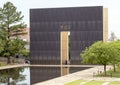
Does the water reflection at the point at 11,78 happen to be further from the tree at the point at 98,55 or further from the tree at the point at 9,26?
the tree at the point at 9,26

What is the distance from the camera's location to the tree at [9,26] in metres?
70.1

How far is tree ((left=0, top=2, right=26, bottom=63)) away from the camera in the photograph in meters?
70.1

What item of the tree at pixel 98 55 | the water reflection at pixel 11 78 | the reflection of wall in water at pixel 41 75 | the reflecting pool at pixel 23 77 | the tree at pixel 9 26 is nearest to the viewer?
the water reflection at pixel 11 78

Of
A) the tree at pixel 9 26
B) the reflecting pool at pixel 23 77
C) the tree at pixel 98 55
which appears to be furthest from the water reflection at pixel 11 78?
the tree at pixel 9 26

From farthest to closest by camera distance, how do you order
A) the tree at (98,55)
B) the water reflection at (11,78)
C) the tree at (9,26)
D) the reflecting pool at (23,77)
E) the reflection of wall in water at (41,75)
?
1. the tree at (9,26)
2. the tree at (98,55)
3. the reflection of wall in water at (41,75)
4. the reflecting pool at (23,77)
5. the water reflection at (11,78)

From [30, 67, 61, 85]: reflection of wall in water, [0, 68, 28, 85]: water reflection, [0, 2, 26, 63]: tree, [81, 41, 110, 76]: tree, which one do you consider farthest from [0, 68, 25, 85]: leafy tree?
[0, 2, 26, 63]: tree

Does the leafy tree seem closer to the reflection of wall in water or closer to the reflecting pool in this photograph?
the reflecting pool

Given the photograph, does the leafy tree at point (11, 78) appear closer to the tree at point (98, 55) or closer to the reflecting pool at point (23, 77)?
the reflecting pool at point (23, 77)

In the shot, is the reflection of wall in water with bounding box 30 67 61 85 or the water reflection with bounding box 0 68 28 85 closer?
the water reflection with bounding box 0 68 28 85

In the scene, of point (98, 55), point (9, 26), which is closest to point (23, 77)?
point (98, 55)

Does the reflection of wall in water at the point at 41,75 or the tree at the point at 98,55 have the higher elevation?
the tree at the point at 98,55

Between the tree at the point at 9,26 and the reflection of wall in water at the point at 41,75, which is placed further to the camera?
the tree at the point at 9,26

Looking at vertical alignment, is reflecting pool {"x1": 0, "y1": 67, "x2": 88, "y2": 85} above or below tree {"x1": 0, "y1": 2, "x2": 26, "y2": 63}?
below

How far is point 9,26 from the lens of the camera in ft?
236
